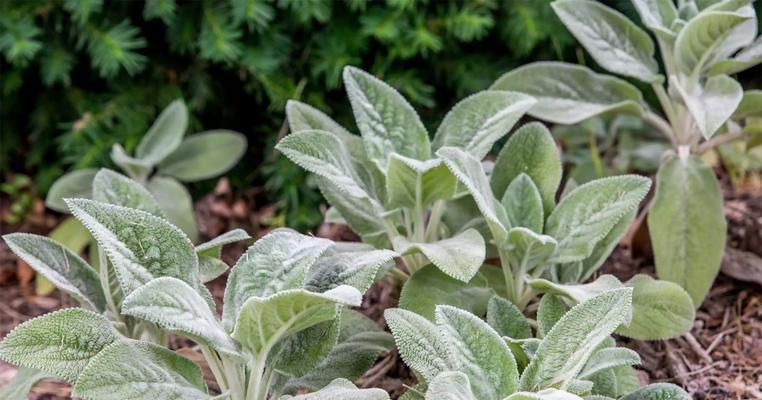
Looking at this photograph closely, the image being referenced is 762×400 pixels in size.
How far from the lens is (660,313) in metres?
1.26

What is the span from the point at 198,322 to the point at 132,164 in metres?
0.88

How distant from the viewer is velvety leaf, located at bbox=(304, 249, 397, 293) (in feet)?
3.61

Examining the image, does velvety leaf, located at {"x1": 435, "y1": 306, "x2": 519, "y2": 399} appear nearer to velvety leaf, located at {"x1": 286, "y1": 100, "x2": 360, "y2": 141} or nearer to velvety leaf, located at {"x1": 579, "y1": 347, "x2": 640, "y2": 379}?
velvety leaf, located at {"x1": 579, "y1": 347, "x2": 640, "y2": 379}

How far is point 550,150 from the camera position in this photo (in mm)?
1384

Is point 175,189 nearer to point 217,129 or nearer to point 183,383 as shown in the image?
point 217,129

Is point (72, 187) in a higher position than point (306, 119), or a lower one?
lower

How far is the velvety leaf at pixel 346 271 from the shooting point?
1.10 meters

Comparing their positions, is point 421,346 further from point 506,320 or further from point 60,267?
point 60,267

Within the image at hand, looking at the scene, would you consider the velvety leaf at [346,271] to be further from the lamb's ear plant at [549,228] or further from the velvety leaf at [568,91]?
the velvety leaf at [568,91]

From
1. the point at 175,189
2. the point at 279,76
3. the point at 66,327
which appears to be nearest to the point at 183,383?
the point at 66,327

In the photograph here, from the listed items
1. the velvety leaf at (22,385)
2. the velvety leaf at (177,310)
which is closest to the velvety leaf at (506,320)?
the velvety leaf at (177,310)

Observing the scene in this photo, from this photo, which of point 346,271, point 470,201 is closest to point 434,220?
point 470,201

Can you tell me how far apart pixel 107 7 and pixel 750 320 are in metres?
1.57

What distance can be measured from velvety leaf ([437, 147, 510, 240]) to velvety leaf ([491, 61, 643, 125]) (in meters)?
0.35
